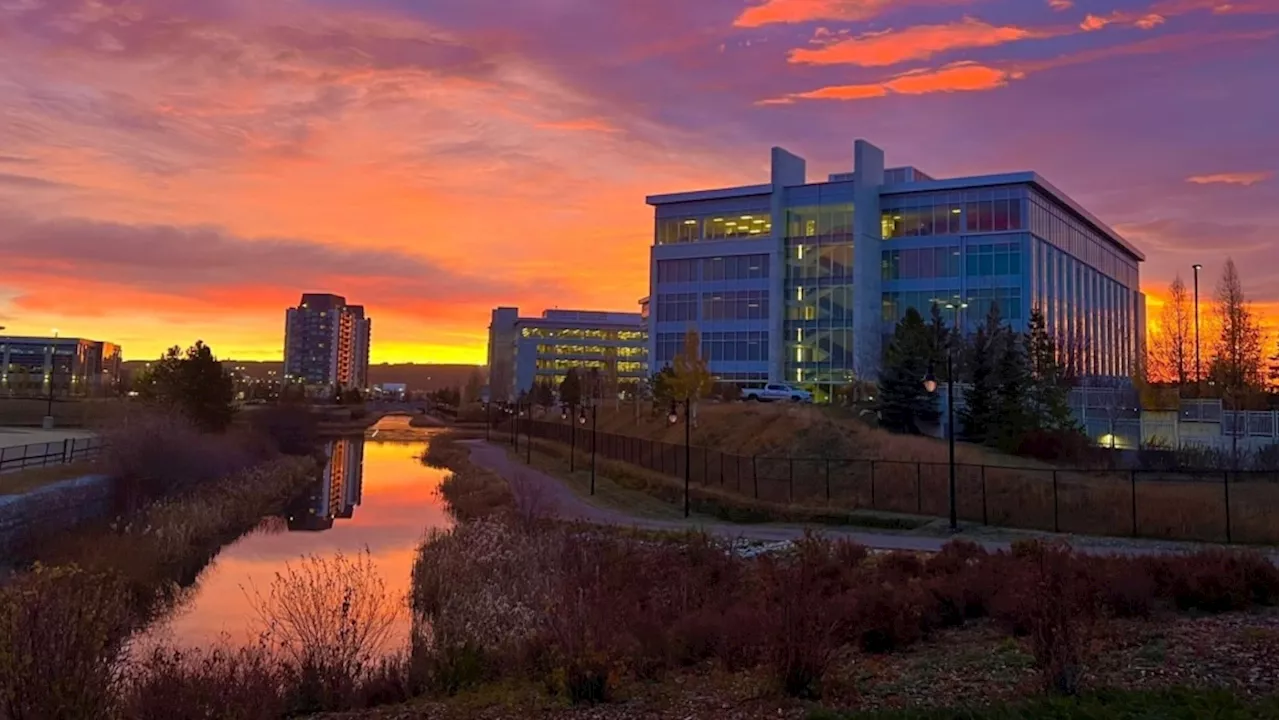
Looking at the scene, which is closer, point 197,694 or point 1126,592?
point 197,694

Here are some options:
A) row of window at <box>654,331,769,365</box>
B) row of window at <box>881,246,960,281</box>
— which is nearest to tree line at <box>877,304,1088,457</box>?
row of window at <box>881,246,960,281</box>

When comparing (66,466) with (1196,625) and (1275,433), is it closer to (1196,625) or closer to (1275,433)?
(1196,625)

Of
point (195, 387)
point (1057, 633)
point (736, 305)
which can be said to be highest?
point (736, 305)

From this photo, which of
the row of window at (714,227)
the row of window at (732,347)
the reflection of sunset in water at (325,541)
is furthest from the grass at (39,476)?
the row of window at (714,227)

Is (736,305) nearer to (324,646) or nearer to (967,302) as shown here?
(967,302)

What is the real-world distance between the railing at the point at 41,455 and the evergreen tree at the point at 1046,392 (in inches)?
1863

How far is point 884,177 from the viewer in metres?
91.8

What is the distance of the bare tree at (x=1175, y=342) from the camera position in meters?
65.3

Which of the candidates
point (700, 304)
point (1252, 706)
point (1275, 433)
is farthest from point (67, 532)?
point (700, 304)

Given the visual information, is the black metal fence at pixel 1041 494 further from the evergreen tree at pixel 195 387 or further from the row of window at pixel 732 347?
the row of window at pixel 732 347

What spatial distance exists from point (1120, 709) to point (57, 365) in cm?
19665

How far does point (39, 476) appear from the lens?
118 feet

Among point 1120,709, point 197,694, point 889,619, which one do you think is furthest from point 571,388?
point 1120,709

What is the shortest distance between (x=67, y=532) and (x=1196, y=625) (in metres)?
32.2
